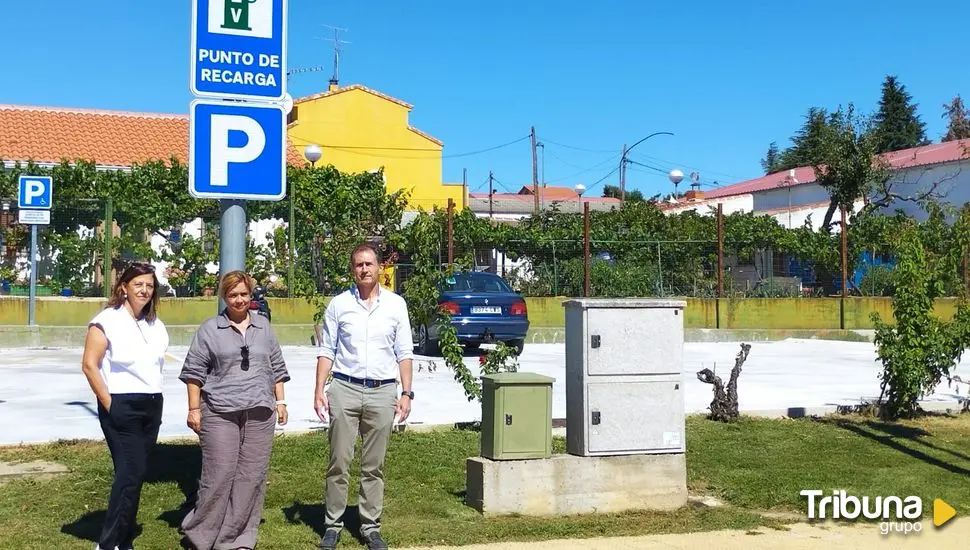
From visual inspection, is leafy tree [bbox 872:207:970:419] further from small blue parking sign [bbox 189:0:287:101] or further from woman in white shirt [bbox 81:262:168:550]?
woman in white shirt [bbox 81:262:168:550]

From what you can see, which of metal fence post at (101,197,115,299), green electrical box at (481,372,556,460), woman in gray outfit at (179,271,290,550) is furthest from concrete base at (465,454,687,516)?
metal fence post at (101,197,115,299)

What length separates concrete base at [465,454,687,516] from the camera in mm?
6887

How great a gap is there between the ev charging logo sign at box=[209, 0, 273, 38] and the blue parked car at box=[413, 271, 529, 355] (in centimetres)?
1156

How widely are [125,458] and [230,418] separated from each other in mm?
600

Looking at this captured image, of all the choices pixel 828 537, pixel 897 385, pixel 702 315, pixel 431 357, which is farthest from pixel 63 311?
pixel 828 537

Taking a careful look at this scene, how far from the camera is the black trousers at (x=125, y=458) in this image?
5711 millimetres

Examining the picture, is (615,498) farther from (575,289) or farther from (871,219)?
(871,219)

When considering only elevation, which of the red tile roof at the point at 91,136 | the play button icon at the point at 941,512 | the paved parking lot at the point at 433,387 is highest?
the red tile roof at the point at 91,136

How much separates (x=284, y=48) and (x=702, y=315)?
18.2 metres

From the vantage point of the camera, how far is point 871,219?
25344 millimetres

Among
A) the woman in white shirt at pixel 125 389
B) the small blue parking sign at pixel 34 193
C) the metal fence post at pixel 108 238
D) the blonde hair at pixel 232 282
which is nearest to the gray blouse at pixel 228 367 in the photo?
the blonde hair at pixel 232 282

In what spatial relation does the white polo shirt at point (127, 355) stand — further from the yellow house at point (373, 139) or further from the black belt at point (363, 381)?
the yellow house at point (373, 139)

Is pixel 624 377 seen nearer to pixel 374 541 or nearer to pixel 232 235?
pixel 374 541

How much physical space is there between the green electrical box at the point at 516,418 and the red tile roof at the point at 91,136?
28064 millimetres
